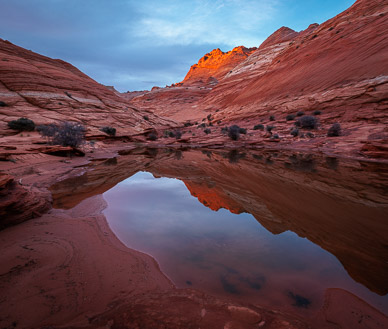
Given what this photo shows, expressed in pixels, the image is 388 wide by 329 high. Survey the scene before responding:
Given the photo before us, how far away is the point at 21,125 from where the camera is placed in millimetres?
14945

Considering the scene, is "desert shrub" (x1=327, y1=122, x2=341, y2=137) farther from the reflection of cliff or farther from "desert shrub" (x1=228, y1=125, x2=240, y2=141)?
"desert shrub" (x1=228, y1=125, x2=240, y2=141)

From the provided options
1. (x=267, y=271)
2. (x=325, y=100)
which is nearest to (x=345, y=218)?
(x=267, y=271)

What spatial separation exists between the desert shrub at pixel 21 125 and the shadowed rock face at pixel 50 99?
0.52 metres

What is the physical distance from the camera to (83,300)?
2.00 meters

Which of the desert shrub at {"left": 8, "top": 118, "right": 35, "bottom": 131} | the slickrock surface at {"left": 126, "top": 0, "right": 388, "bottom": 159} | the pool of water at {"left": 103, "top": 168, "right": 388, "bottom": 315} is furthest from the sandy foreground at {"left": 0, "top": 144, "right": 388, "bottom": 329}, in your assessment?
the desert shrub at {"left": 8, "top": 118, "right": 35, "bottom": 131}

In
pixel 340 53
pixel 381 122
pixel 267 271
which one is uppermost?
pixel 340 53

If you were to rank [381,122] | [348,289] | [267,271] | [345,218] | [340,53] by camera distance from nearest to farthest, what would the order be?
[348,289]
[267,271]
[345,218]
[381,122]
[340,53]

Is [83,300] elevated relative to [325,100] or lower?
lower

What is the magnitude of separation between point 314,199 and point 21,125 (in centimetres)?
1993

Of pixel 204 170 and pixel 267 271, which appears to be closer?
pixel 267 271

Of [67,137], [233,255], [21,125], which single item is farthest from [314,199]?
[21,125]

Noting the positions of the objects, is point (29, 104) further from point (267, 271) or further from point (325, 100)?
point (325, 100)

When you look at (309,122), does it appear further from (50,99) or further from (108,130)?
(50,99)

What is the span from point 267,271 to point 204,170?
6.87 meters
